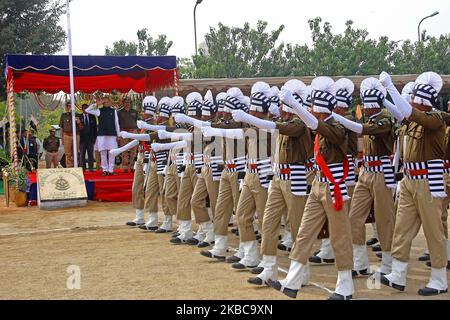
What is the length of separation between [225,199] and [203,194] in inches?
37.5

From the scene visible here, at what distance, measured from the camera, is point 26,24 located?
74.9 feet

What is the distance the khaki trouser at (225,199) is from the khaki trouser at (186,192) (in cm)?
132

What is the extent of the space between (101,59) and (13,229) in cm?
535

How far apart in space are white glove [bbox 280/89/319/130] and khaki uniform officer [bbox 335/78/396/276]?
1.20 m

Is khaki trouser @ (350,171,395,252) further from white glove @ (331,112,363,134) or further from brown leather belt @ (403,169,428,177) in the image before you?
white glove @ (331,112,363,134)

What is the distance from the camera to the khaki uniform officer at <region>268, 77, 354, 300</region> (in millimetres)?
6078

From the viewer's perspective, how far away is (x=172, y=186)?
10.0 metres

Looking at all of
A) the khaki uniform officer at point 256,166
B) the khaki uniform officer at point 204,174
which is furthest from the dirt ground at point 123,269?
the khaki uniform officer at point 256,166

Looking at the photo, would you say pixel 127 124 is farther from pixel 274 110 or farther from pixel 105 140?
pixel 274 110

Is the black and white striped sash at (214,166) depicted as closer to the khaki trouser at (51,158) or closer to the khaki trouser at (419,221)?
the khaki trouser at (419,221)

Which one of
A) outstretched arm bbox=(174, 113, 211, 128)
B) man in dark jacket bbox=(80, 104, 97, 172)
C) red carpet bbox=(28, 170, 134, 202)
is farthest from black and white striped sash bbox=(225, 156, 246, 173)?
man in dark jacket bbox=(80, 104, 97, 172)

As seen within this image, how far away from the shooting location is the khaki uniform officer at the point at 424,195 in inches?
246
